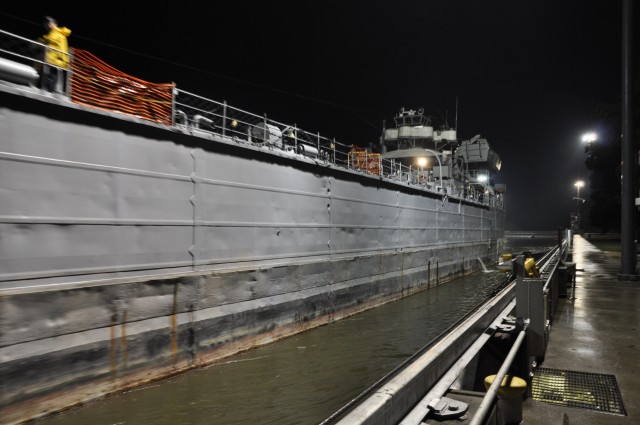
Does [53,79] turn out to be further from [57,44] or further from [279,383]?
[279,383]

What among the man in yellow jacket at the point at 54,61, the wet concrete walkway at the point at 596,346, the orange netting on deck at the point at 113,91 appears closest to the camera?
the wet concrete walkway at the point at 596,346

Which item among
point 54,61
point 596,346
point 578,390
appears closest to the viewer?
point 578,390

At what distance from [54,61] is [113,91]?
1.06 metres

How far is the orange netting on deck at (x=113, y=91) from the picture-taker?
7832mm

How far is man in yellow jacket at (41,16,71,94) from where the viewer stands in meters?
7.20

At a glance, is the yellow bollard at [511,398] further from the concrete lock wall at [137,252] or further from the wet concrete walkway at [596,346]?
the concrete lock wall at [137,252]

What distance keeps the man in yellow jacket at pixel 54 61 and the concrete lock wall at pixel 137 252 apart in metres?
0.67

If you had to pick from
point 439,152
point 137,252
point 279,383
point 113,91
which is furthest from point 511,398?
point 439,152

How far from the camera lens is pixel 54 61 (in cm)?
750

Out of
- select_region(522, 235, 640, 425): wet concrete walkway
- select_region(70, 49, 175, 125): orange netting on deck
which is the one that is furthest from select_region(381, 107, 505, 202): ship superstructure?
select_region(70, 49, 175, 125): orange netting on deck

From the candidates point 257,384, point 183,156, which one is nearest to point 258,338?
point 257,384

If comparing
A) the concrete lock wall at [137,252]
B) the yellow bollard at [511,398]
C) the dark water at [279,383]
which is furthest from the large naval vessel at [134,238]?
the yellow bollard at [511,398]

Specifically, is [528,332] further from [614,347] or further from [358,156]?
[358,156]

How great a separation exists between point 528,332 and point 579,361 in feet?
4.64
